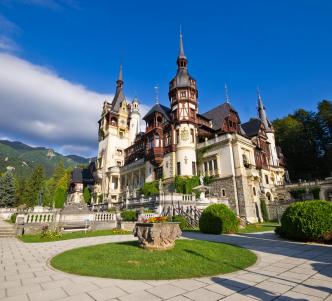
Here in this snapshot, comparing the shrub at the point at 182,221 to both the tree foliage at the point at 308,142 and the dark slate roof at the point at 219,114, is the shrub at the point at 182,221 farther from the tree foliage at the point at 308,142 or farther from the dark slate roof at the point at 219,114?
the tree foliage at the point at 308,142

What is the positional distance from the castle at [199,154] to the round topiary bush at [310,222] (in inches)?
713

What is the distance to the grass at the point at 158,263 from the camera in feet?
20.6

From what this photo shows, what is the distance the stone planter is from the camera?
968 centimetres

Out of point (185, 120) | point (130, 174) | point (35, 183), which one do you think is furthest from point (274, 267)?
point (35, 183)

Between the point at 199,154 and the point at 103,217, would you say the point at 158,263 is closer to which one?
the point at 103,217

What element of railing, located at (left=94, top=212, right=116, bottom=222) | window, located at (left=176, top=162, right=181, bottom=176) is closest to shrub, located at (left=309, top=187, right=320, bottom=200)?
window, located at (left=176, top=162, right=181, bottom=176)

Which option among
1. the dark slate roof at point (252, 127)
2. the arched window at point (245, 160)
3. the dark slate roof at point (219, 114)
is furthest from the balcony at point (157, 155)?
the dark slate roof at point (252, 127)

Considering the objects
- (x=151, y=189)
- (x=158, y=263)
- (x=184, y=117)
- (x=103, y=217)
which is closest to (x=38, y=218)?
(x=103, y=217)

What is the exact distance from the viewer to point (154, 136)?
41.0m

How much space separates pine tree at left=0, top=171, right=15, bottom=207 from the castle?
82.4 ft

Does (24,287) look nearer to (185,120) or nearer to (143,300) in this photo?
(143,300)

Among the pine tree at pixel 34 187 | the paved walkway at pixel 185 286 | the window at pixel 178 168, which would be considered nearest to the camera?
the paved walkway at pixel 185 286

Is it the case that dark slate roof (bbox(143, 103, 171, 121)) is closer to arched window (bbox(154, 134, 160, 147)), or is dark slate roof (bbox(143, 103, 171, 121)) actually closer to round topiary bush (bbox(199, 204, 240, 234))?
arched window (bbox(154, 134, 160, 147))

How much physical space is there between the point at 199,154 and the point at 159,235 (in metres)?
29.3
